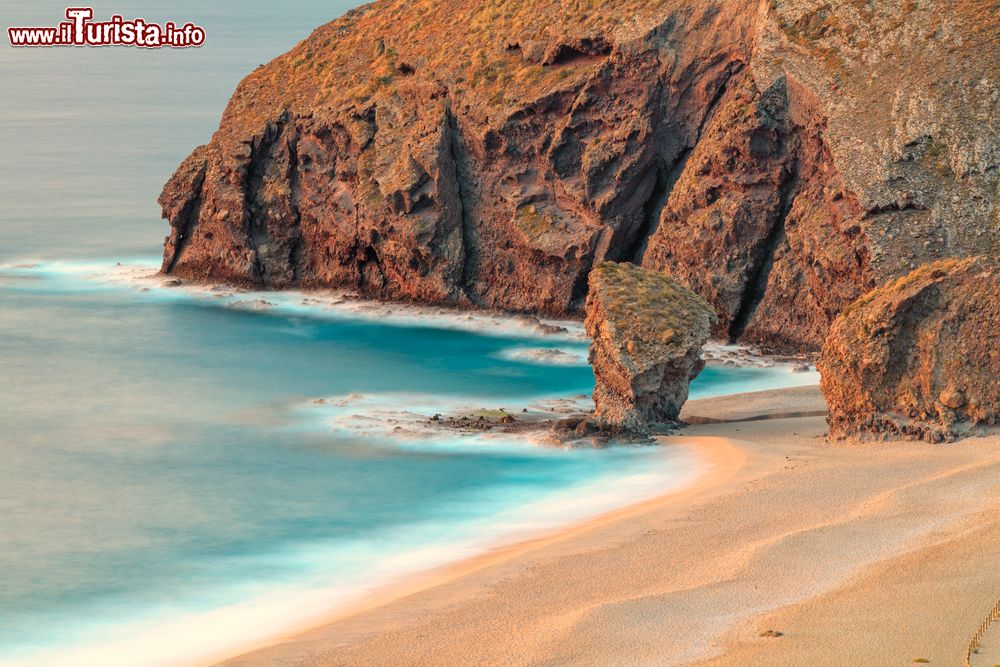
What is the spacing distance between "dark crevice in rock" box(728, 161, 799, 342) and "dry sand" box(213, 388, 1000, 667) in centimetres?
1497

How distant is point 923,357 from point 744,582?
8.87 meters

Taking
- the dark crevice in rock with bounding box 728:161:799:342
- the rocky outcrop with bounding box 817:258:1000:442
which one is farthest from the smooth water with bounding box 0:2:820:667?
the dark crevice in rock with bounding box 728:161:799:342

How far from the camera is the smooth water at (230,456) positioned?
24.4 meters

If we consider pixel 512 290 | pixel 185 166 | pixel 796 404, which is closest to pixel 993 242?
pixel 796 404

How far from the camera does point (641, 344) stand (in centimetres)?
2986

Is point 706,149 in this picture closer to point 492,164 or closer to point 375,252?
point 492,164

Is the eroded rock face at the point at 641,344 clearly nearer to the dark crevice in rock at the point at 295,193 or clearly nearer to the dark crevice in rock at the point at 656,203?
the dark crevice in rock at the point at 656,203

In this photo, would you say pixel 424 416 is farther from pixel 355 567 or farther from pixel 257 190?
pixel 257 190

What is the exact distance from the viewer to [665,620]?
18.7 metres

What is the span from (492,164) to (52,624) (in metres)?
26.7

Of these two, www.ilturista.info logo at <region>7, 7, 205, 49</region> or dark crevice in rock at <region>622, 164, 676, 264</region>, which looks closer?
dark crevice in rock at <region>622, 164, 676, 264</region>

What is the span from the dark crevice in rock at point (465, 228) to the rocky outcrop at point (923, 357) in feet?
67.5

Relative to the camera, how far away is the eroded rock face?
29812mm

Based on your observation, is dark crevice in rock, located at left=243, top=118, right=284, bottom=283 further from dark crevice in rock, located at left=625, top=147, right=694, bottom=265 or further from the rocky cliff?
dark crevice in rock, located at left=625, top=147, right=694, bottom=265
